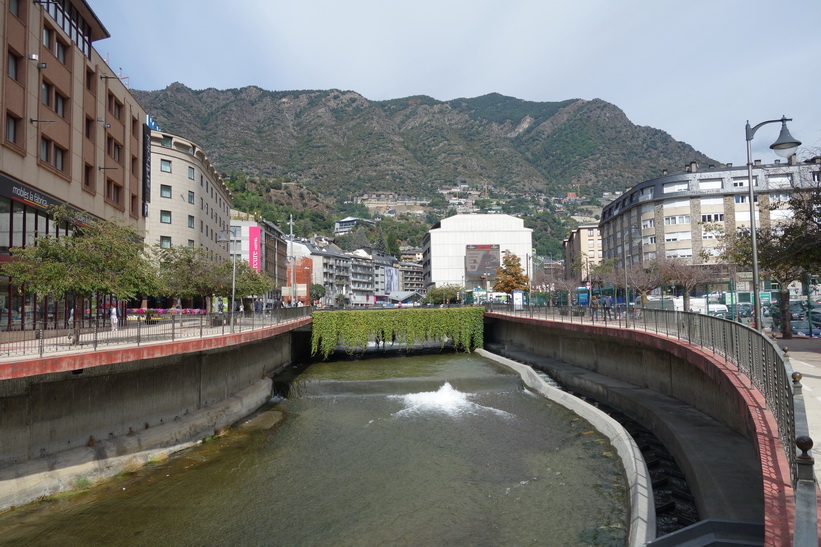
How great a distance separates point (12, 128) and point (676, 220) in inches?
2862

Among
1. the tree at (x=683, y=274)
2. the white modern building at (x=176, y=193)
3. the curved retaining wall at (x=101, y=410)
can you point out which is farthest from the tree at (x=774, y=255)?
the white modern building at (x=176, y=193)

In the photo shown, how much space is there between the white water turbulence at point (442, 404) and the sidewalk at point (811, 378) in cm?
1162

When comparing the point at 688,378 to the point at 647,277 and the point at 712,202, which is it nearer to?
the point at 647,277

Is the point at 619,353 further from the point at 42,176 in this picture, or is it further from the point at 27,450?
the point at 42,176

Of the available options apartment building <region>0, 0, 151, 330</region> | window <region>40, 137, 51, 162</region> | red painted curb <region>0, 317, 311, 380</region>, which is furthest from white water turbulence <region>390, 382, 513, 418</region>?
window <region>40, 137, 51, 162</region>

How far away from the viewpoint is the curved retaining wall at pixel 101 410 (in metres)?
13.9

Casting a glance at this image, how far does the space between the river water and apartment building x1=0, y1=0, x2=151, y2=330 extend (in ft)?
26.4

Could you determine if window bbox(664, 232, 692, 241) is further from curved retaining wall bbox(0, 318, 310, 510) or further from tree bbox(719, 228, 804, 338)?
curved retaining wall bbox(0, 318, 310, 510)

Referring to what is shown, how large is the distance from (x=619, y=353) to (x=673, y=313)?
9.15 m

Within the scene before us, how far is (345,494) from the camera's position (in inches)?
591

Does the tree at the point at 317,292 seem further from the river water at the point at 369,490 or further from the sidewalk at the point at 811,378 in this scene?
the sidewalk at the point at 811,378

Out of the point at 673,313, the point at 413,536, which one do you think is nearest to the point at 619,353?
the point at 673,313

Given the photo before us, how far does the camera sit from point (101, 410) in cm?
1692

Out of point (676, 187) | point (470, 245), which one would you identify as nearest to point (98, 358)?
point (676, 187)
